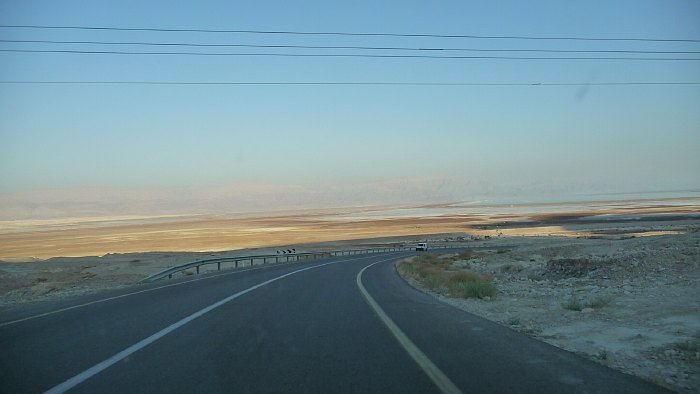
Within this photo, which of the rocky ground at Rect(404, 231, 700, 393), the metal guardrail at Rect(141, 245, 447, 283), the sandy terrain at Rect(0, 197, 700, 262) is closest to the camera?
the rocky ground at Rect(404, 231, 700, 393)

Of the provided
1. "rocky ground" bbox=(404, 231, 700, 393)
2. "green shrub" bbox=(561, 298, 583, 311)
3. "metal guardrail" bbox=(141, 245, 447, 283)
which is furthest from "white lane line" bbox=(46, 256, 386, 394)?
"metal guardrail" bbox=(141, 245, 447, 283)

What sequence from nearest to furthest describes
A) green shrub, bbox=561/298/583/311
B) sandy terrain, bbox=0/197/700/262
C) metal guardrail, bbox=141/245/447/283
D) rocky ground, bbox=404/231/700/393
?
rocky ground, bbox=404/231/700/393
green shrub, bbox=561/298/583/311
metal guardrail, bbox=141/245/447/283
sandy terrain, bbox=0/197/700/262

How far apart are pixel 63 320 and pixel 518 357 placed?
10.1m

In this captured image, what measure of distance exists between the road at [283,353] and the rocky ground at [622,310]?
0.64 meters

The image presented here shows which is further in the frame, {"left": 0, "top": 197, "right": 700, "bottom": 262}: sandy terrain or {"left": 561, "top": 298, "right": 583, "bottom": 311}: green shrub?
{"left": 0, "top": 197, "right": 700, "bottom": 262}: sandy terrain

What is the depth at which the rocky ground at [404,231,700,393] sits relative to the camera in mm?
8031

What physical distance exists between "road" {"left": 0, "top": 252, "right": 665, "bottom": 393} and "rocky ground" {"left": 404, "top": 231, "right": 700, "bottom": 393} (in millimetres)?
638

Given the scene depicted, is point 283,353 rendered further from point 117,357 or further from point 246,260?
point 246,260

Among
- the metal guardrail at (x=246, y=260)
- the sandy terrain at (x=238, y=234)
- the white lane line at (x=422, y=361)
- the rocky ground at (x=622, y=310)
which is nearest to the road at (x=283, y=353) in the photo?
the white lane line at (x=422, y=361)

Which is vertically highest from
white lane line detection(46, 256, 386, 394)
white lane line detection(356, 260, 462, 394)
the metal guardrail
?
white lane line detection(46, 256, 386, 394)

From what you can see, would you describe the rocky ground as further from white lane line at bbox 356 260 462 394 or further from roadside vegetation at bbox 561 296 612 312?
white lane line at bbox 356 260 462 394

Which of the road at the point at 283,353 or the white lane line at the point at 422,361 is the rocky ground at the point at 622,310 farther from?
the white lane line at the point at 422,361

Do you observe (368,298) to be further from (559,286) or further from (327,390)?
(327,390)

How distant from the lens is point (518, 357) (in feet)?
26.9
